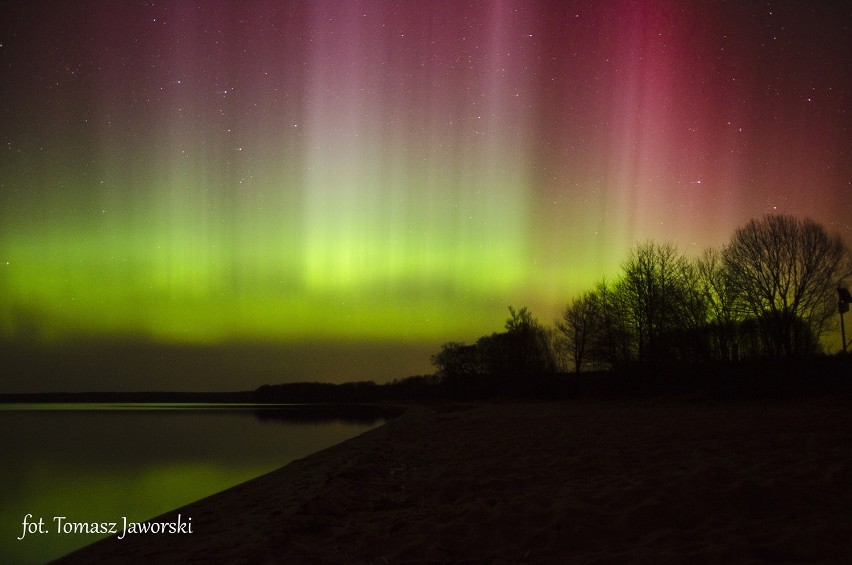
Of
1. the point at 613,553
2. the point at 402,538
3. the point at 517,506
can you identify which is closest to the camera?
the point at 613,553

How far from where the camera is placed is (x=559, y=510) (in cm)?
630

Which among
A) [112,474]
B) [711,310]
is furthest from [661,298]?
[112,474]

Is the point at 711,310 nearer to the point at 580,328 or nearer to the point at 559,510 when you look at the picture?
the point at 580,328

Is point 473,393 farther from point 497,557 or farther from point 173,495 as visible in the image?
point 497,557

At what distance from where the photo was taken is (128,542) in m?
7.23

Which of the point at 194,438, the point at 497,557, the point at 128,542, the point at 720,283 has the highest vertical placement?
the point at 720,283

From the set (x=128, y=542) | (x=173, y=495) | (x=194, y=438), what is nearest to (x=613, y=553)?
(x=128, y=542)

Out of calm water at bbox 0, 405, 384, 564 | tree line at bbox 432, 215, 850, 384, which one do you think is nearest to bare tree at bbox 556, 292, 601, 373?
tree line at bbox 432, 215, 850, 384

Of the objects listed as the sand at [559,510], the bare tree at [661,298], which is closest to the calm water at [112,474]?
the sand at [559,510]

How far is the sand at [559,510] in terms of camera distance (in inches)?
196

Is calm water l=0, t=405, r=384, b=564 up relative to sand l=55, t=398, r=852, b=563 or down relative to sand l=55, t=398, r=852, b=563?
down

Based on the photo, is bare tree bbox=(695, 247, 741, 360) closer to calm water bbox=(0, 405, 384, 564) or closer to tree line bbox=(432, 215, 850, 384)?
tree line bbox=(432, 215, 850, 384)

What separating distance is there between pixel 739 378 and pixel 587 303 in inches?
1370

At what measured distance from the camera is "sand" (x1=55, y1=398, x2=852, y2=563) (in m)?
4.98
